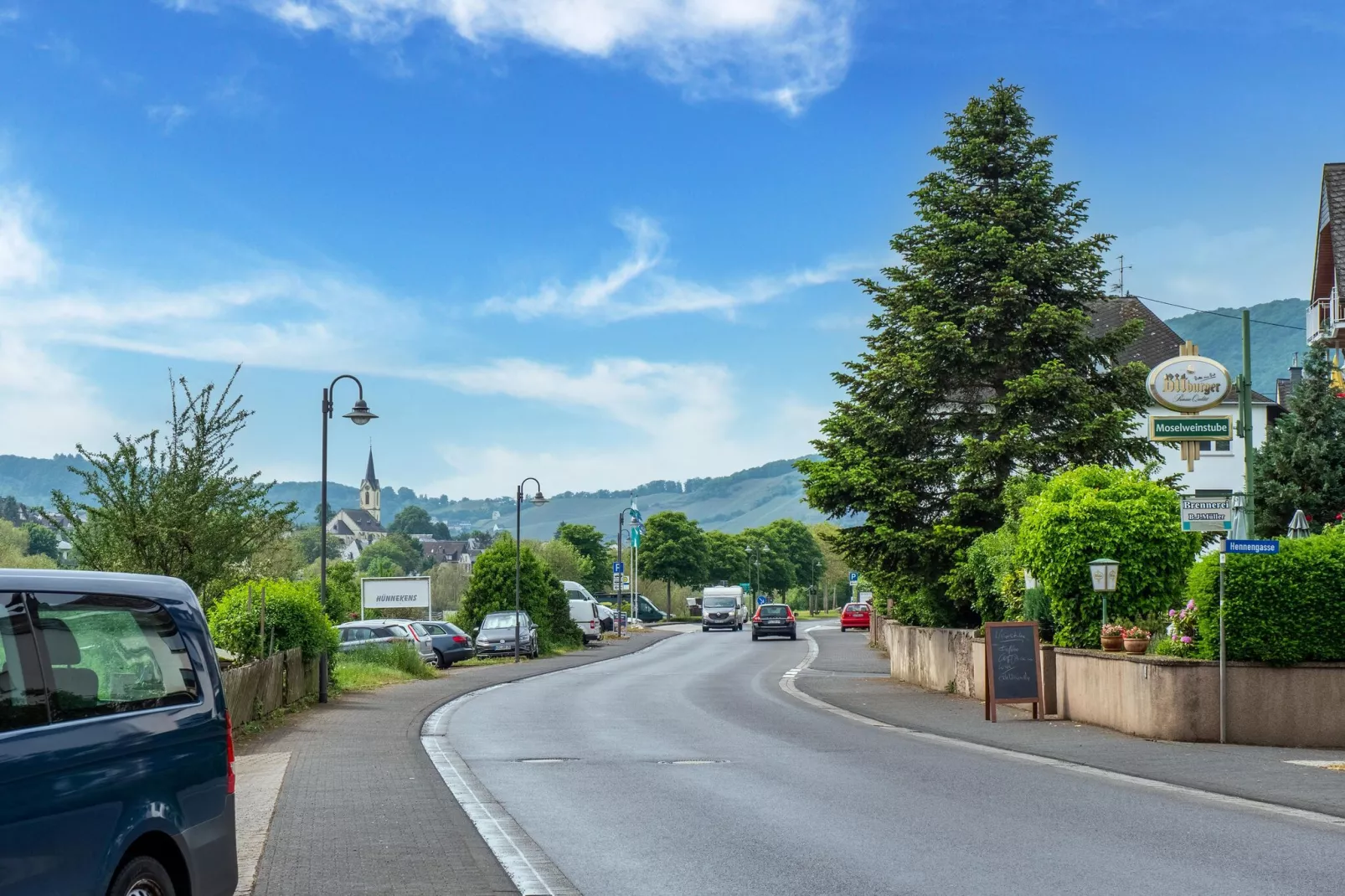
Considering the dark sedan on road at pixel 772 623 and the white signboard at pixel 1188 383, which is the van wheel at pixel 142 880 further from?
the dark sedan on road at pixel 772 623

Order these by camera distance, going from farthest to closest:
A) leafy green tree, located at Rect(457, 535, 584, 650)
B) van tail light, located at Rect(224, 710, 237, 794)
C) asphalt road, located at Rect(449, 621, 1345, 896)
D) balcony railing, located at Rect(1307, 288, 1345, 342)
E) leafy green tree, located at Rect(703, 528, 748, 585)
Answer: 1. leafy green tree, located at Rect(703, 528, 748, 585)
2. leafy green tree, located at Rect(457, 535, 584, 650)
3. balcony railing, located at Rect(1307, 288, 1345, 342)
4. asphalt road, located at Rect(449, 621, 1345, 896)
5. van tail light, located at Rect(224, 710, 237, 794)

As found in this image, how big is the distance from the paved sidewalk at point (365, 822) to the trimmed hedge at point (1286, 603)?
9.64m

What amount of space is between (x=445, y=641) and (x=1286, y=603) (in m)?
28.3

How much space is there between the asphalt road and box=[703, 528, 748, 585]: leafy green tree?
115795mm

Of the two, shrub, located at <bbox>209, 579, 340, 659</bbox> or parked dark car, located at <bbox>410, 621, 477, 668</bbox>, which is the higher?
shrub, located at <bbox>209, 579, 340, 659</bbox>

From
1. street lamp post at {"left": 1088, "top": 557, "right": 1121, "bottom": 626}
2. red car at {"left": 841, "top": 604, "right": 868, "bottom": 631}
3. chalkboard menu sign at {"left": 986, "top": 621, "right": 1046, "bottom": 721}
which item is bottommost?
red car at {"left": 841, "top": 604, "right": 868, "bottom": 631}

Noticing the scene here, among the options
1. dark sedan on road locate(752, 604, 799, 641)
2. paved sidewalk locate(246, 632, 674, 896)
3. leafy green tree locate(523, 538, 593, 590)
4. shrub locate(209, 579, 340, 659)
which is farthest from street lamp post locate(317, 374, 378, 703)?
leafy green tree locate(523, 538, 593, 590)

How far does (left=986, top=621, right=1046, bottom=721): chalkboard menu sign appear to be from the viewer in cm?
2106

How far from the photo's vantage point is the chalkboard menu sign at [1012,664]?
69.1 feet

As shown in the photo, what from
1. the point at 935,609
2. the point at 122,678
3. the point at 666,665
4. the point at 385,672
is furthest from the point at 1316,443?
the point at 122,678

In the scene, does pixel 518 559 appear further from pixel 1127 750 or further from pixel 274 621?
pixel 1127 750

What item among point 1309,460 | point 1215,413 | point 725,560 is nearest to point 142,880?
point 1309,460

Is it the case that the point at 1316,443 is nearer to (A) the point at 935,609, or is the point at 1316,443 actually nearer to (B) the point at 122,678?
(A) the point at 935,609

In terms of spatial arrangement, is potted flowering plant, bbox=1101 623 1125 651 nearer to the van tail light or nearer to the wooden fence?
the wooden fence
